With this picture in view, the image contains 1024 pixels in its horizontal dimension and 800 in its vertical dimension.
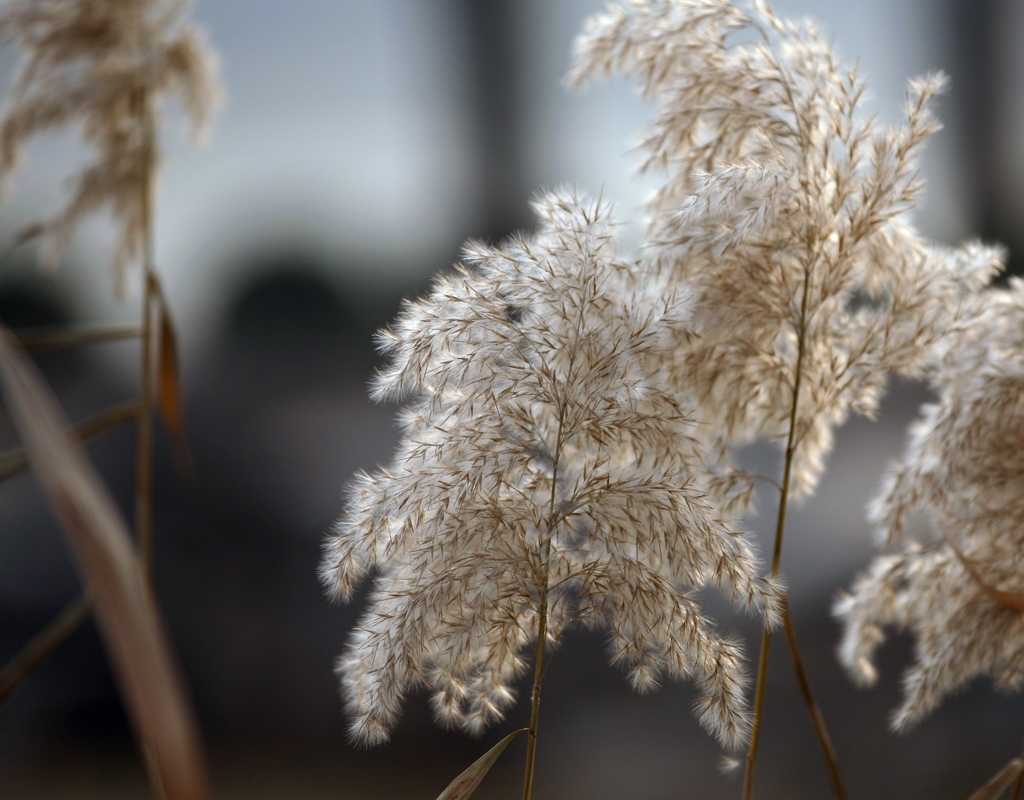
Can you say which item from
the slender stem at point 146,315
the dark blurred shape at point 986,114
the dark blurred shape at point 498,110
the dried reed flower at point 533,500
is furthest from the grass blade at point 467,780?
the dark blurred shape at point 986,114

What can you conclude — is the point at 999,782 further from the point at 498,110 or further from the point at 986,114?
the point at 498,110

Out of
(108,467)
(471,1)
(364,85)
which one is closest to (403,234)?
(364,85)

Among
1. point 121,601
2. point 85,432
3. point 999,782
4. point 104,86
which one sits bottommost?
point 999,782

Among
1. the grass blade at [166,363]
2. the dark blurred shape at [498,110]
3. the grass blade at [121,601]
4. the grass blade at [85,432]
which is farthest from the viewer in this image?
the dark blurred shape at [498,110]

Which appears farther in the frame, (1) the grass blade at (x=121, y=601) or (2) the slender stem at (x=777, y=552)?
(2) the slender stem at (x=777, y=552)

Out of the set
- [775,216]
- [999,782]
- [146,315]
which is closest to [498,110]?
[146,315]

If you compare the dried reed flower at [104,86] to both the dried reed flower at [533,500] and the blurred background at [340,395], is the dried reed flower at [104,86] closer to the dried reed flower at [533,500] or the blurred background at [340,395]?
the dried reed flower at [533,500]

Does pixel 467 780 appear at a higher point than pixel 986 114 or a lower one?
lower
